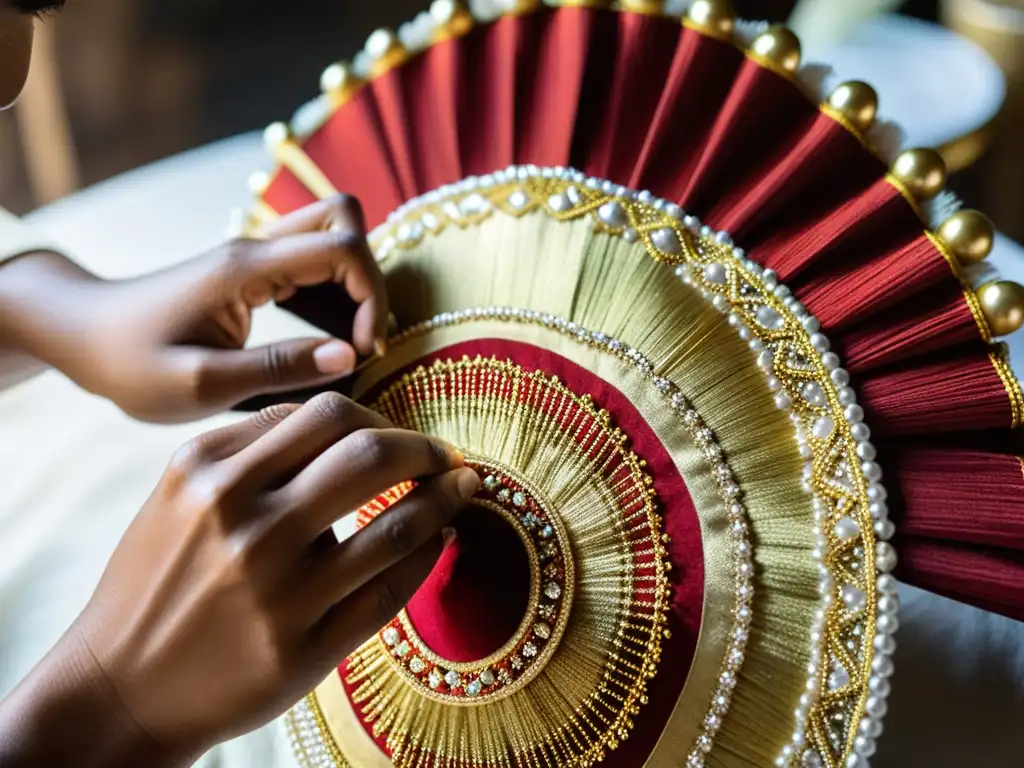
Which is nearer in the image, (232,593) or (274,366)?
(232,593)

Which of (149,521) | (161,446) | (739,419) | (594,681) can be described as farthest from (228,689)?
(161,446)

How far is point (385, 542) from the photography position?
1.61 feet

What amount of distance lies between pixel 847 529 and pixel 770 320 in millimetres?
121

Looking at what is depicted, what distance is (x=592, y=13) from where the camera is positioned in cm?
68

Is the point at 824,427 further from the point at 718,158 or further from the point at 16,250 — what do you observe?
the point at 16,250

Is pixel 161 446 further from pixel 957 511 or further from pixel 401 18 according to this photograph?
pixel 401 18

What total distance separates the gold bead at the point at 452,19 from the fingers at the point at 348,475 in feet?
1.16

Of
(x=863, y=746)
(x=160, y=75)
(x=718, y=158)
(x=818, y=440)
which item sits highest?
(x=160, y=75)

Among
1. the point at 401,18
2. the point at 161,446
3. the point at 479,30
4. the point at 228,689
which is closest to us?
the point at 228,689

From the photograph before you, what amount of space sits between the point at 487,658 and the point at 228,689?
5.7 inches

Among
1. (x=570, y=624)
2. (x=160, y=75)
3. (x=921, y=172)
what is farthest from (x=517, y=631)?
(x=160, y=75)

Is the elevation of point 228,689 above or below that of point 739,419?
below

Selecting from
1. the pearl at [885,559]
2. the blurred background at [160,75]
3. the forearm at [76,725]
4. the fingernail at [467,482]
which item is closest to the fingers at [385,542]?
the fingernail at [467,482]

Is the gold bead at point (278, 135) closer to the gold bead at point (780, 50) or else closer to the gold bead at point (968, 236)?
the gold bead at point (780, 50)
